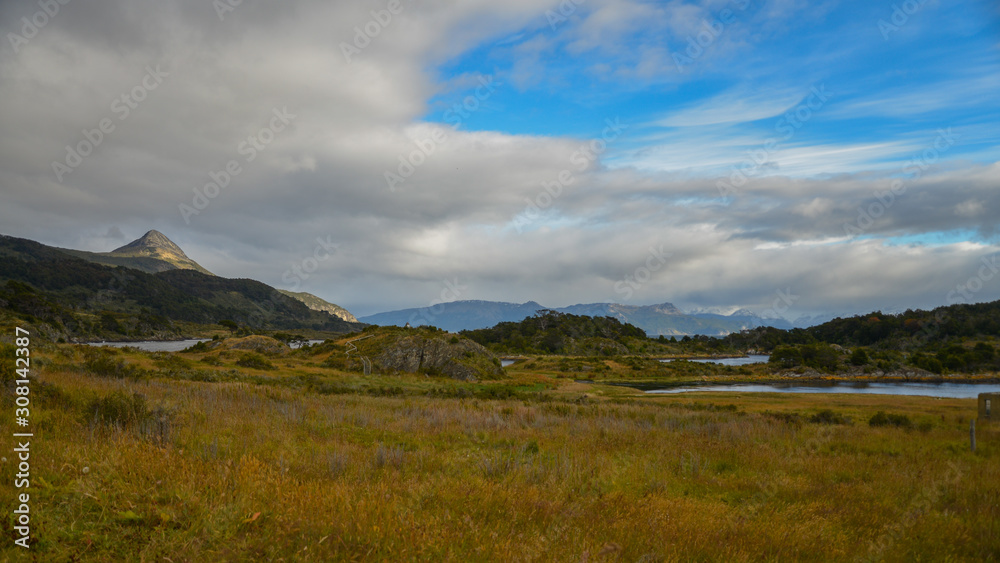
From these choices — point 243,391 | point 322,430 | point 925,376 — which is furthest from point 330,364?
point 925,376

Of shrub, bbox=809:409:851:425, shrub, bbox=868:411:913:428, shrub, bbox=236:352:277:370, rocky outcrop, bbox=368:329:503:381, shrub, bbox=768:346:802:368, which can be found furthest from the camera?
shrub, bbox=768:346:802:368

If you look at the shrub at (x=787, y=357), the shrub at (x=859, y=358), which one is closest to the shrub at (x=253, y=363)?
the shrub at (x=787, y=357)

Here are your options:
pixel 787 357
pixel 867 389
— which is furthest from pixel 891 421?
pixel 787 357

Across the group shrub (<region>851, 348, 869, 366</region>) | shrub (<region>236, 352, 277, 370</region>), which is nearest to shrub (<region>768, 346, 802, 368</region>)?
shrub (<region>851, 348, 869, 366</region>)

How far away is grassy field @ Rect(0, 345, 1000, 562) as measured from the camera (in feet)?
15.6

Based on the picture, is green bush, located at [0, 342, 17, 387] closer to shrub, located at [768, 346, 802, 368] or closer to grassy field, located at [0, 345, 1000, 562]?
grassy field, located at [0, 345, 1000, 562]

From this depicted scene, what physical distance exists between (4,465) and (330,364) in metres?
48.0

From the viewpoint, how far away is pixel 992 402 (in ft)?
59.8

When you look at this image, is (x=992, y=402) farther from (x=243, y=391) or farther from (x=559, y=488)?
(x=243, y=391)

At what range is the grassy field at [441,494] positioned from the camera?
475 cm

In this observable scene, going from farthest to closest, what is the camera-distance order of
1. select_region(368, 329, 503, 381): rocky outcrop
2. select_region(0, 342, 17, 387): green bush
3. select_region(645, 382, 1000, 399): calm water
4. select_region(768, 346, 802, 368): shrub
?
1. select_region(768, 346, 802, 368): shrub
2. select_region(645, 382, 1000, 399): calm water
3. select_region(368, 329, 503, 381): rocky outcrop
4. select_region(0, 342, 17, 387): green bush

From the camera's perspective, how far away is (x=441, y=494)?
663 centimetres

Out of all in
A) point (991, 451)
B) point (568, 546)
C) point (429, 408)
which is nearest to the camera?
point (568, 546)

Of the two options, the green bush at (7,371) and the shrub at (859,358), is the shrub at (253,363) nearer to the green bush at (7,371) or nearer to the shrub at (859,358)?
the green bush at (7,371)
